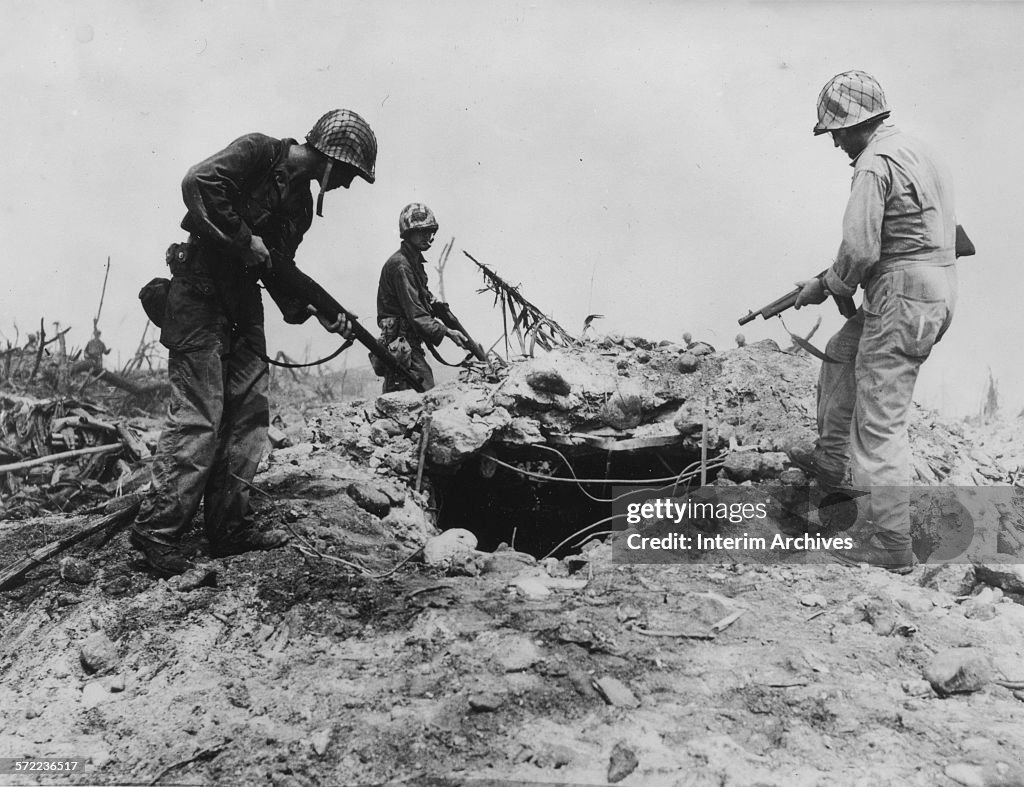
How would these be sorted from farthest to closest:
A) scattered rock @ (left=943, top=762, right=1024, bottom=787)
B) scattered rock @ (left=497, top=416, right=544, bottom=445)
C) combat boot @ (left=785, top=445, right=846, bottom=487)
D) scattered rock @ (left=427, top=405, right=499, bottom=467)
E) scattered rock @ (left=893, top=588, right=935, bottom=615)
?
scattered rock @ (left=497, top=416, right=544, bottom=445)
scattered rock @ (left=427, top=405, right=499, bottom=467)
combat boot @ (left=785, top=445, right=846, bottom=487)
scattered rock @ (left=893, top=588, right=935, bottom=615)
scattered rock @ (left=943, top=762, right=1024, bottom=787)

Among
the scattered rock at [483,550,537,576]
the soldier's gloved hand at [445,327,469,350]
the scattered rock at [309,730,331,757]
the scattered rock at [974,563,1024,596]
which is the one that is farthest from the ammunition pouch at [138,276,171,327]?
the scattered rock at [974,563,1024,596]

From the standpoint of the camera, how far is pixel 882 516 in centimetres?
314

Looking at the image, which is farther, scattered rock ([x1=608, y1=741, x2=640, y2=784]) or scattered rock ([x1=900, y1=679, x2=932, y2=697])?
scattered rock ([x1=900, y1=679, x2=932, y2=697])

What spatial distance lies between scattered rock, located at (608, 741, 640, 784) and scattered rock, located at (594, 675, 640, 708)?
7.5 inches

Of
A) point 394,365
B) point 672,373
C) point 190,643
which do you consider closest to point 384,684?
point 190,643

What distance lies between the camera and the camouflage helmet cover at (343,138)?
10.0 ft

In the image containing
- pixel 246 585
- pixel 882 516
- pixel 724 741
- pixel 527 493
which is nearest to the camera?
pixel 724 741

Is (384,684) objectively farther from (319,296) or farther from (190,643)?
(319,296)

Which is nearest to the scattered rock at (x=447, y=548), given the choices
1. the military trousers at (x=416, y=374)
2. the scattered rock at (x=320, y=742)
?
the scattered rock at (x=320, y=742)

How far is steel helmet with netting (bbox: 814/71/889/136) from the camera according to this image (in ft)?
10.6

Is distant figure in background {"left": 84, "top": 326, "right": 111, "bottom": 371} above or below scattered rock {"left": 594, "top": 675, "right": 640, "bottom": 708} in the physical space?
above

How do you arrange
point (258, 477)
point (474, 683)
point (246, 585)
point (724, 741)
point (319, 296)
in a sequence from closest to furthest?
1. point (724, 741)
2. point (474, 683)
3. point (246, 585)
4. point (319, 296)
5. point (258, 477)

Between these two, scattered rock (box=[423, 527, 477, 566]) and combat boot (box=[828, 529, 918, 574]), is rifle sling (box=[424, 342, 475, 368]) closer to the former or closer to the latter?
scattered rock (box=[423, 527, 477, 566])

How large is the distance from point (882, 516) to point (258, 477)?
315 centimetres
